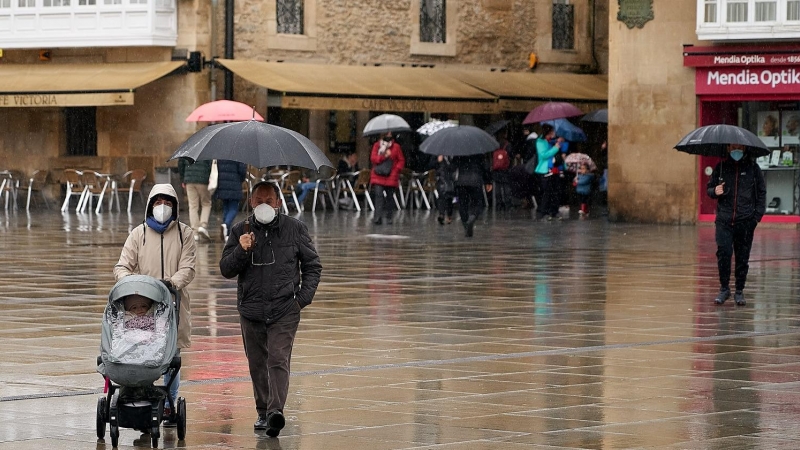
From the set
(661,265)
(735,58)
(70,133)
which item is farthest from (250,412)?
(70,133)

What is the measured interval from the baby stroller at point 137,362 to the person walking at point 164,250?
414 mm

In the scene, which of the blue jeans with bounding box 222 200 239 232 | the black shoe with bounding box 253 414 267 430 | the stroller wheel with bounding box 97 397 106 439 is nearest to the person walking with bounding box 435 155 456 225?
the blue jeans with bounding box 222 200 239 232

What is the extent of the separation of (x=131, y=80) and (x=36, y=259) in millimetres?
13476

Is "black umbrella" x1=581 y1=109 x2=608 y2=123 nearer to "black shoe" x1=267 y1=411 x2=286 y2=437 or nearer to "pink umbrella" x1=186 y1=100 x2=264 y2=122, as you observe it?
"pink umbrella" x1=186 y1=100 x2=264 y2=122

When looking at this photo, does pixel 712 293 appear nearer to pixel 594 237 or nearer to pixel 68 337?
pixel 68 337

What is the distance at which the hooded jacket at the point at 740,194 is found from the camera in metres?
15.2

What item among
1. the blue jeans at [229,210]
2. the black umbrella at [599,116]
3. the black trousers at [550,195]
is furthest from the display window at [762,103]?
the blue jeans at [229,210]

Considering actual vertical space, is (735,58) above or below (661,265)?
above

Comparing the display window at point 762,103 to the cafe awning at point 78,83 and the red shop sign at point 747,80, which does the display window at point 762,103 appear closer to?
the red shop sign at point 747,80

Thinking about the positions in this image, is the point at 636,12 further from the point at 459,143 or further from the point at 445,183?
the point at 459,143

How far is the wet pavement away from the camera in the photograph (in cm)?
833

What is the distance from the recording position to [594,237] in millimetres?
25172

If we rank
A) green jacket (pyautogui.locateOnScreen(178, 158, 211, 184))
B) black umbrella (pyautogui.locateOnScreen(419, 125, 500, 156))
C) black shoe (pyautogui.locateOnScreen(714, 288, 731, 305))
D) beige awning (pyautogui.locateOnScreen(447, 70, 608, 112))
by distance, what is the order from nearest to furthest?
black shoe (pyautogui.locateOnScreen(714, 288, 731, 305)) < green jacket (pyautogui.locateOnScreen(178, 158, 211, 184)) < black umbrella (pyautogui.locateOnScreen(419, 125, 500, 156)) < beige awning (pyautogui.locateOnScreen(447, 70, 608, 112))

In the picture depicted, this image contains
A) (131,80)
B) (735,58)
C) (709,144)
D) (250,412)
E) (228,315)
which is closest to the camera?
(250,412)
